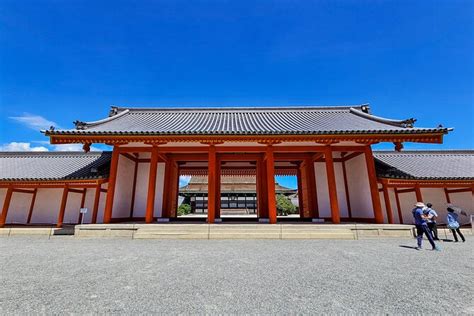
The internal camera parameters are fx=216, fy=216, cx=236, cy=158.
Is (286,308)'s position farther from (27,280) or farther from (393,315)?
(27,280)

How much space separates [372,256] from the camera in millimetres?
4902

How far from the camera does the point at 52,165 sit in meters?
12.1

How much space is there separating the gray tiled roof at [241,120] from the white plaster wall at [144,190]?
2195mm

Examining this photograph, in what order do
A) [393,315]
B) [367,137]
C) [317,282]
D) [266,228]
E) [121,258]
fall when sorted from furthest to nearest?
[367,137]
[266,228]
[121,258]
[317,282]
[393,315]

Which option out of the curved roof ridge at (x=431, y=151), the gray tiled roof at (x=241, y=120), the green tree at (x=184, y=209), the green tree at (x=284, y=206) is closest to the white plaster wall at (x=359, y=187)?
the gray tiled roof at (x=241, y=120)

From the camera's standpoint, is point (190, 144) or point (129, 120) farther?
point (129, 120)

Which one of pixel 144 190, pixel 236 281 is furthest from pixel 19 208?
pixel 236 281

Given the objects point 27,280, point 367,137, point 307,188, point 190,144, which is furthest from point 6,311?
point 307,188

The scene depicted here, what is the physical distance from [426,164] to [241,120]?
10.6 meters

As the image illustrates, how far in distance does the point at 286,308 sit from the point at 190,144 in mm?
8040

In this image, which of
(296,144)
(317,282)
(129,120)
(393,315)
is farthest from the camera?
(129,120)

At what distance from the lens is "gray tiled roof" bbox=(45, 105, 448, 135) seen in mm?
10148

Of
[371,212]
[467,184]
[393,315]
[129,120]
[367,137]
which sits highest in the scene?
[129,120]

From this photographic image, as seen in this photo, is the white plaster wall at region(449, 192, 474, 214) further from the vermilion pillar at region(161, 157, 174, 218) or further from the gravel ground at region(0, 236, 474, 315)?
the vermilion pillar at region(161, 157, 174, 218)
